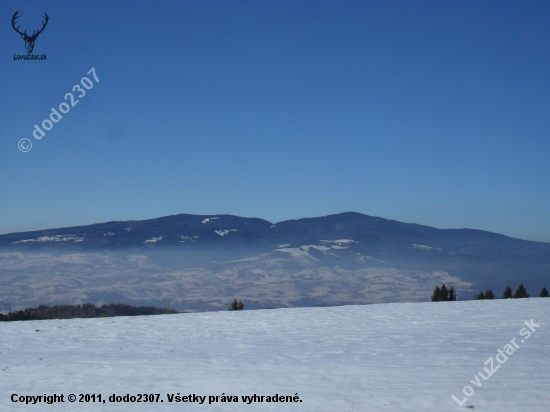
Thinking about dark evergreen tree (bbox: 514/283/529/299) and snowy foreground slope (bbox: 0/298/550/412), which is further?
dark evergreen tree (bbox: 514/283/529/299)

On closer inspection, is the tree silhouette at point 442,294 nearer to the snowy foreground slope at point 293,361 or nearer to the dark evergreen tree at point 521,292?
the dark evergreen tree at point 521,292

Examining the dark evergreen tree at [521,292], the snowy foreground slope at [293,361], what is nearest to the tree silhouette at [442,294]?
the dark evergreen tree at [521,292]

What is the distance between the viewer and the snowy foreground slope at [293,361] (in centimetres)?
768

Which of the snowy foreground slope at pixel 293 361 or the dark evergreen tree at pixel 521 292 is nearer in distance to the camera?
the snowy foreground slope at pixel 293 361

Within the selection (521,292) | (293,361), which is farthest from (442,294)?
(293,361)

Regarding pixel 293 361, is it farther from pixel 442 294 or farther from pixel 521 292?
pixel 521 292

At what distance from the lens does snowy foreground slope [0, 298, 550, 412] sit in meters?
7.68

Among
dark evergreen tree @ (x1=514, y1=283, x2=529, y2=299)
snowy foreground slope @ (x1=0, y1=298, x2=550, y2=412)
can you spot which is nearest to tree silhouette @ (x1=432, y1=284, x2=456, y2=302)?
dark evergreen tree @ (x1=514, y1=283, x2=529, y2=299)

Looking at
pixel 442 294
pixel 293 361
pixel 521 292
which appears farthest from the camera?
pixel 521 292

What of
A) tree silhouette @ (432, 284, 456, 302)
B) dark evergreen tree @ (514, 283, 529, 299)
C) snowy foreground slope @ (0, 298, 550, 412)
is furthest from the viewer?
dark evergreen tree @ (514, 283, 529, 299)

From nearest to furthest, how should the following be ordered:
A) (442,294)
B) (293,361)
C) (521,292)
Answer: (293,361)
(442,294)
(521,292)

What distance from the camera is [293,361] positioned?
1018 centimetres

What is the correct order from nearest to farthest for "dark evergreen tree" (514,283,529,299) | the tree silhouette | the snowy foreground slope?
1. the snowy foreground slope
2. the tree silhouette
3. "dark evergreen tree" (514,283,529,299)

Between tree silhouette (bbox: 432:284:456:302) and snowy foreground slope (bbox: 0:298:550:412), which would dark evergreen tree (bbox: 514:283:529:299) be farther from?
snowy foreground slope (bbox: 0:298:550:412)
